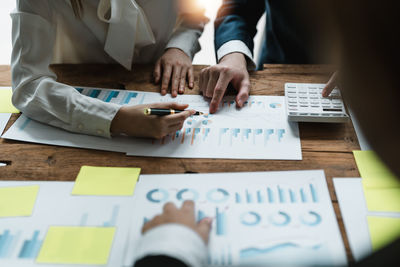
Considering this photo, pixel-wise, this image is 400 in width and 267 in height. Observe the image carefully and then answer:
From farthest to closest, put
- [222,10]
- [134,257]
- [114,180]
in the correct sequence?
1. [222,10]
2. [114,180]
3. [134,257]

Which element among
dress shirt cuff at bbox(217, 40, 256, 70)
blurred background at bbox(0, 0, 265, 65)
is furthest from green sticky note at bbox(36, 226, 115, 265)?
blurred background at bbox(0, 0, 265, 65)

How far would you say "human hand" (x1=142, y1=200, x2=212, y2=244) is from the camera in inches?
22.4

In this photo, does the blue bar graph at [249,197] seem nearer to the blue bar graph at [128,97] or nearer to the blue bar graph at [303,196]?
the blue bar graph at [303,196]

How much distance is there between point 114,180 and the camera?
0.69 m

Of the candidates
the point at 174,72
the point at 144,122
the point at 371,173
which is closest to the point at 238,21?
the point at 174,72

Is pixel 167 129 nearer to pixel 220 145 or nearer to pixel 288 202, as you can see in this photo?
pixel 220 145

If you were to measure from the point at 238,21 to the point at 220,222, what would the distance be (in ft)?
2.45

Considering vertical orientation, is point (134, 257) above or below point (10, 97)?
below

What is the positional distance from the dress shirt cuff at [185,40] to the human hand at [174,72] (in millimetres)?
49

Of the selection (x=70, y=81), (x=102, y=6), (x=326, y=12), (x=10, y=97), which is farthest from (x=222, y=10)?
(x=326, y=12)

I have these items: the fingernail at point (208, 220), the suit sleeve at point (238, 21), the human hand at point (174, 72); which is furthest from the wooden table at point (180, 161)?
the suit sleeve at point (238, 21)

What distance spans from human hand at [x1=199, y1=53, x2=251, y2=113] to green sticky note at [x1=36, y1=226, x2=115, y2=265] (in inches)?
16.1

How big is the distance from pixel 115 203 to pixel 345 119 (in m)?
0.55

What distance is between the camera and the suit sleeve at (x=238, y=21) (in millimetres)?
1071
